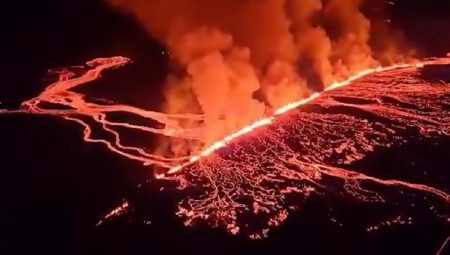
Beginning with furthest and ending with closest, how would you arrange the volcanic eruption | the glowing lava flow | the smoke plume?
the smoke plume, the volcanic eruption, the glowing lava flow

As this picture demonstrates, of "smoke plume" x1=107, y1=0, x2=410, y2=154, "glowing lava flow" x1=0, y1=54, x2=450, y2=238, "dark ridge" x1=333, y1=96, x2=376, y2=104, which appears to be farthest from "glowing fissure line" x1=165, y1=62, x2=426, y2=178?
"dark ridge" x1=333, y1=96, x2=376, y2=104

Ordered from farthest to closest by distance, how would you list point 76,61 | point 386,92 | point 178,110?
point 76,61, point 386,92, point 178,110

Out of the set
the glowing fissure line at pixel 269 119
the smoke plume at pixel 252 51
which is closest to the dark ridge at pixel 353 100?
the glowing fissure line at pixel 269 119

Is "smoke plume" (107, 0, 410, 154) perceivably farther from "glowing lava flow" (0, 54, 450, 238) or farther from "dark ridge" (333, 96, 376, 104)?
"dark ridge" (333, 96, 376, 104)

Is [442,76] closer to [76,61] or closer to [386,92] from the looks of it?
[386,92]

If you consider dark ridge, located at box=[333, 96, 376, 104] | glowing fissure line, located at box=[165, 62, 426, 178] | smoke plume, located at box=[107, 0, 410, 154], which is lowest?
dark ridge, located at box=[333, 96, 376, 104]

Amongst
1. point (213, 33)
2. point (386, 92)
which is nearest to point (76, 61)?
point (213, 33)
